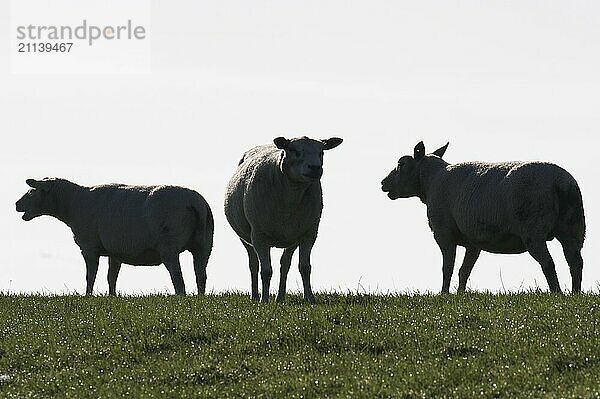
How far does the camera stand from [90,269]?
88.6 feet

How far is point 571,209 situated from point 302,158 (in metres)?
5.56

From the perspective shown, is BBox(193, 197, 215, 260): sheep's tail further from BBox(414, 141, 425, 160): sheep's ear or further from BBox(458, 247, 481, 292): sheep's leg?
BBox(458, 247, 481, 292): sheep's leg

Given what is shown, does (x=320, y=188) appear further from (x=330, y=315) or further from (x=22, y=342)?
(x=22, y=342)

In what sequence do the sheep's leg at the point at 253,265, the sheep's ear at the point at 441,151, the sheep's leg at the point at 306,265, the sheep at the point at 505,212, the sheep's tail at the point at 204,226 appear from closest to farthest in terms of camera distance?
the sheep's leg at the point at 306,265, the sheep at the point at 505,212, the sheep's leg at the point at 253,265, the sheep's ear at the point at 441,151, the sheep's tail at the point at 204,226

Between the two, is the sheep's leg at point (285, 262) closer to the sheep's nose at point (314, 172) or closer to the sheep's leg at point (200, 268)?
the sheep's nose at point (314, 172)

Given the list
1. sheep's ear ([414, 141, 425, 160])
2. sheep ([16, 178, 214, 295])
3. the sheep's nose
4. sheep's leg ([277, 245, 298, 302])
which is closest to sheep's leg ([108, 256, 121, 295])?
sheep ([16, 178, 214, 295])

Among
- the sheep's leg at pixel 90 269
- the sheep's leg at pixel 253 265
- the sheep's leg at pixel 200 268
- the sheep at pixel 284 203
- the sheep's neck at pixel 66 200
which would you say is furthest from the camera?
the sheep's neck at pixel 66 200

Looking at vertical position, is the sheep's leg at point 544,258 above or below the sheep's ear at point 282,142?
below

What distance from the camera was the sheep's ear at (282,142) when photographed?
1994 cm

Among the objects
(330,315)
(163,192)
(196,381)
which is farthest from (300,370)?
(163,192)

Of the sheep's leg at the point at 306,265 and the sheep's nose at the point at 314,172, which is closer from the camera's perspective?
the sheep's nose at the point at 314,172

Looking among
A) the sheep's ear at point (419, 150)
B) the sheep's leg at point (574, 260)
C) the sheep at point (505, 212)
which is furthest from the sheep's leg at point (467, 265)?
the sheep's leg at point (574, 260)

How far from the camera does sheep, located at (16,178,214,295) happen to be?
26.1 metres

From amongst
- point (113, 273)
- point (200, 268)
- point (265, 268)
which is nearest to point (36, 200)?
point (113, 273)
